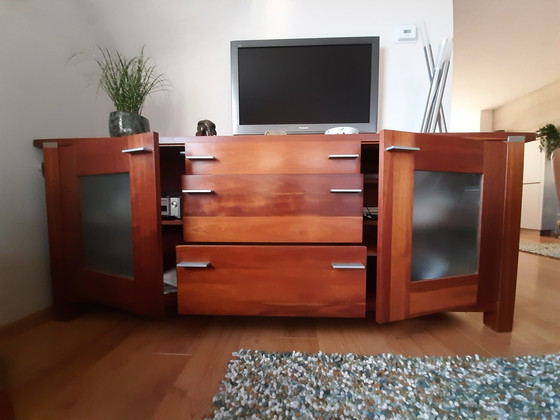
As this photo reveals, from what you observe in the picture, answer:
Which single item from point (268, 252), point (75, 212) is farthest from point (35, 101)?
point (268, 252)

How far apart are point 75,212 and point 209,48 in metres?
0.98

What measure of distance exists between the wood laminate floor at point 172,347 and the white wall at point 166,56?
32cm

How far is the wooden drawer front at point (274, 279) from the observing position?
0.79 m

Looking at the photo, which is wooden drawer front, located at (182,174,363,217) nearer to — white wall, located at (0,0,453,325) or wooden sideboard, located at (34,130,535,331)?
wooden sideboard, located at (34,130,535,331)

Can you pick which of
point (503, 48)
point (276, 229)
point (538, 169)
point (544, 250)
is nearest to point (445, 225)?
point (276, 229)

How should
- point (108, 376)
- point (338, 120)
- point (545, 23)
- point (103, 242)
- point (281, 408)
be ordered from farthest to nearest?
point (545, 23) → point (338, 120) → point (103, 242) → point (108, 376) → point (281, 408)

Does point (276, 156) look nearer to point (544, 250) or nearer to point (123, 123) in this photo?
point (123, 123)

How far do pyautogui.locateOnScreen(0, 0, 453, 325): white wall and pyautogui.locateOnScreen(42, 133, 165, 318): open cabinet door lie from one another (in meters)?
0.12

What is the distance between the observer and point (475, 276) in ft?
2.79

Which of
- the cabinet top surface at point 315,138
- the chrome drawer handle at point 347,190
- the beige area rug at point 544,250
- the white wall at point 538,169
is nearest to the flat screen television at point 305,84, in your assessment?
the cabinet top surface at point 315,138

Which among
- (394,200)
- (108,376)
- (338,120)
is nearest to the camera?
(108,376)

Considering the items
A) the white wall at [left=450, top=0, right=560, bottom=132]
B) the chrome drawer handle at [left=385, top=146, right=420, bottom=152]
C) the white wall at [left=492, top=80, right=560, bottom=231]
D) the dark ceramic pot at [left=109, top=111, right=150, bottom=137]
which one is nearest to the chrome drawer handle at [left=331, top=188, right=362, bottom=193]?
the chrome drawer handle at [left=385, top=146, right=420, bottom=152]

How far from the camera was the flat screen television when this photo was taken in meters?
1.12

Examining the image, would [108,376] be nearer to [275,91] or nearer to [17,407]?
[17,407]
